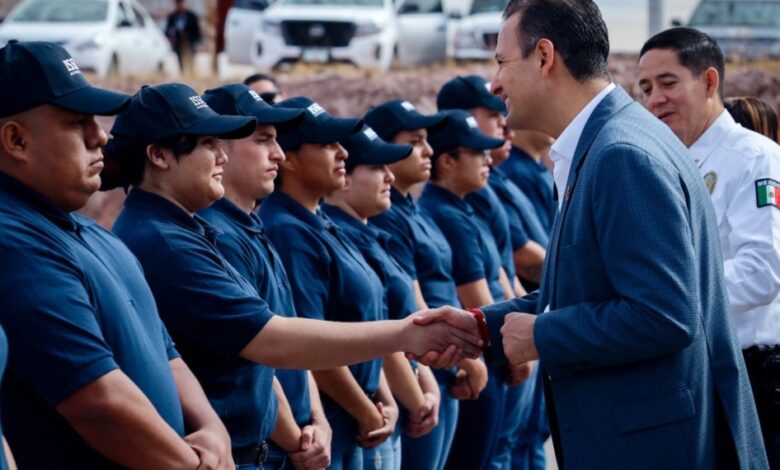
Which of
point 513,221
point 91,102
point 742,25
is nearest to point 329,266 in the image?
point 91,102

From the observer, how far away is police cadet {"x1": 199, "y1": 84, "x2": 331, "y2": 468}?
502 centimetres

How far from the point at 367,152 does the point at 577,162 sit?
2487 mm

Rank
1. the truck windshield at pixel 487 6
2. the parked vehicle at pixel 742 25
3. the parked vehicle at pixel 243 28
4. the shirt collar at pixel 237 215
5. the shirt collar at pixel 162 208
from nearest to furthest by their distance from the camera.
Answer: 1. the shirt collar at pixel 162 208
2. the shirt collar at pixel 237 215
3. the parked vehicle at pixel 742 25
4. the parked vehicle at pixel 243 28
5. the truck windshield at pixel 487 6

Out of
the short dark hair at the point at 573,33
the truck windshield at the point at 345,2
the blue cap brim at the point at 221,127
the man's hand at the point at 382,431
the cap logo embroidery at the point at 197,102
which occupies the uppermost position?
the short dark hair at the point at 573,33

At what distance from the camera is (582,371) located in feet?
13.0

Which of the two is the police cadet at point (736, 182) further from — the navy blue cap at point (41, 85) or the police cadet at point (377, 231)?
the navy blue cap at point (41, 85)

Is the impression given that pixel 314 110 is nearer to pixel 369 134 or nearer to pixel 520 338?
pixel 369 134

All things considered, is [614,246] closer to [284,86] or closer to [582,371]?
[582,371]

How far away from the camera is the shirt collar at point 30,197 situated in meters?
3.80

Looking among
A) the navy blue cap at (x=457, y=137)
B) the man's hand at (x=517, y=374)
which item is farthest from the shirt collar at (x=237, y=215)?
the man's hand at (x=517, y=374)

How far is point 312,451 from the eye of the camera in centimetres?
521

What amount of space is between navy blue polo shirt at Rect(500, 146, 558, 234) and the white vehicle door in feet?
35.8

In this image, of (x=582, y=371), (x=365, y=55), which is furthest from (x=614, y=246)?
(x=365, y=55)

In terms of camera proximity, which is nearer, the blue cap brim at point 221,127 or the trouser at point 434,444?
the blue cap brim at point 221,127
